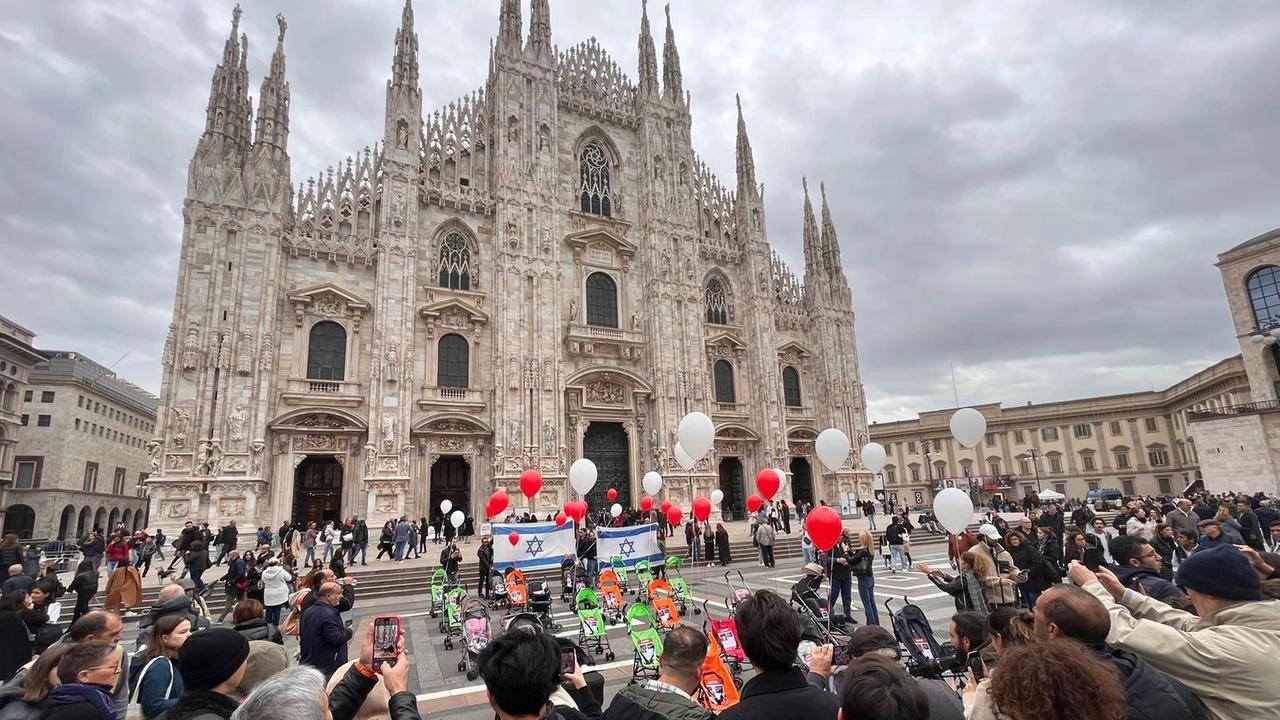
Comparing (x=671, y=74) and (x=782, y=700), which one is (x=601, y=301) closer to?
(x=671, y=74)

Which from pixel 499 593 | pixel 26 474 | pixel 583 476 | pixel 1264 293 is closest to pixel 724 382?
pixel 583 476

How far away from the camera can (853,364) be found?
1346 inches

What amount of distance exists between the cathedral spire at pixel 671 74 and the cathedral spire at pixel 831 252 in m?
11.4

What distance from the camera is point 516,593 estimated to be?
1023 centimetres

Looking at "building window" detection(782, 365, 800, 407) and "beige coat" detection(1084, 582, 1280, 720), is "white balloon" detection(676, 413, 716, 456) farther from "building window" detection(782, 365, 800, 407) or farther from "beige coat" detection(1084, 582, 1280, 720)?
"building window" detection(782, 365, 800, 407)

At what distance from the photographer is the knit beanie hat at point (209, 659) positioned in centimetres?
270

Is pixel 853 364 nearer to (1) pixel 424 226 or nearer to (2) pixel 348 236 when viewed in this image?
(1) pixel 424 226

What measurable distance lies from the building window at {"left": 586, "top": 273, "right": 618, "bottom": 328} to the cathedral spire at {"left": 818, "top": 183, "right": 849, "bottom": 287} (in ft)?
47.5

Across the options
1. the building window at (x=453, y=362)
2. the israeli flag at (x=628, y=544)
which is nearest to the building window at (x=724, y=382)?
the building window at (x=453, y=362)

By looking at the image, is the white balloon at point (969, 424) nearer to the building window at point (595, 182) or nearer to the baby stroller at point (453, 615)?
the baby stroller at point (453, 615)

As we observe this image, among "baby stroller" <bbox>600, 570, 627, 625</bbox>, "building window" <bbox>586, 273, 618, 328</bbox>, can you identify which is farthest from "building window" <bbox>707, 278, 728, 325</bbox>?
"baby stroller" <bbox>600, 570, 627, 625</bbox>

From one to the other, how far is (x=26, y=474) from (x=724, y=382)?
164ft

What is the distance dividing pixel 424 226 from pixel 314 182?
463 cm

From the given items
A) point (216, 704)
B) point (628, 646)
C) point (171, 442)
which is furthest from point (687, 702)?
point (171, 442)
